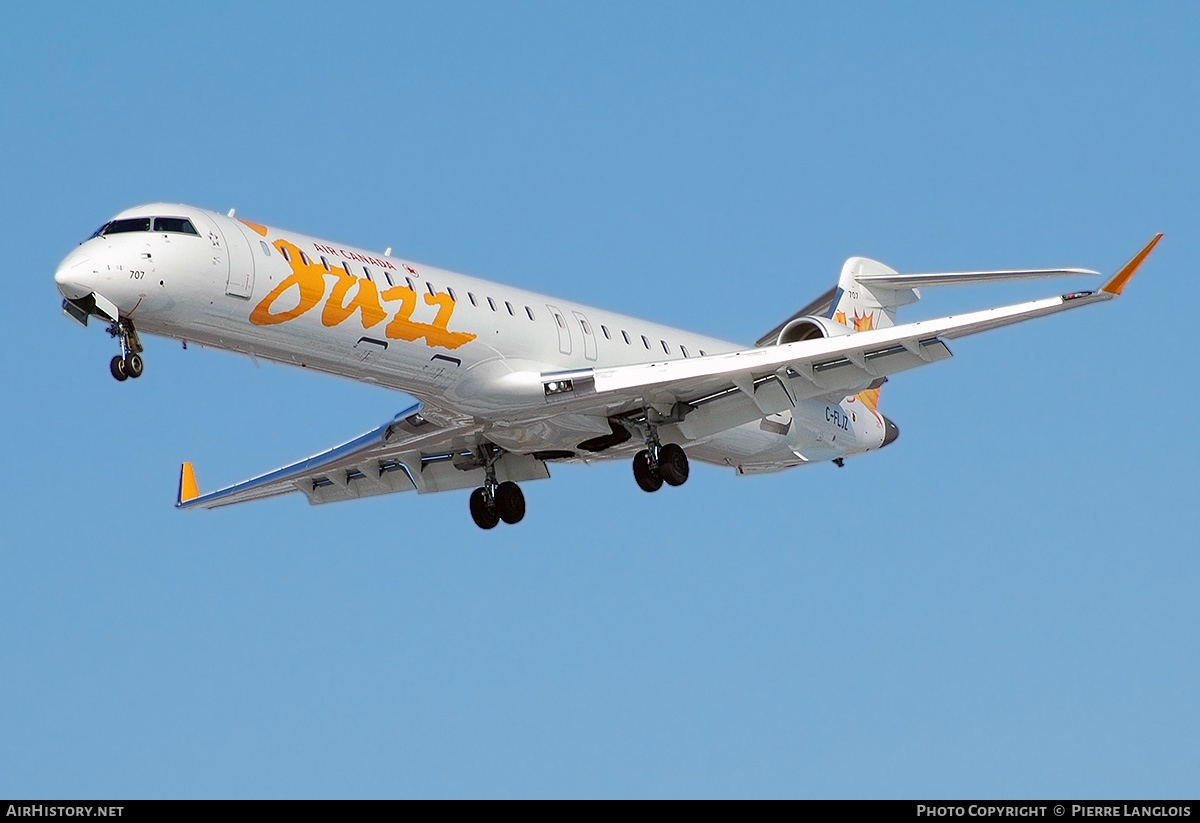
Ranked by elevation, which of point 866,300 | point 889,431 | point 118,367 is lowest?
point 118,367

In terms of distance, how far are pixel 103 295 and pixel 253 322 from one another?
194 cm

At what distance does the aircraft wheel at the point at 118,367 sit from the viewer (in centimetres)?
2012

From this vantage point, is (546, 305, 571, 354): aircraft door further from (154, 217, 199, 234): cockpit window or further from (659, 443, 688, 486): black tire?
(154, 217, 199, 234): cockpit window

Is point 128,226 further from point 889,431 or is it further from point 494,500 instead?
point 889,431

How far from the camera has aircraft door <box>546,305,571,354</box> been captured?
24094 millimetres

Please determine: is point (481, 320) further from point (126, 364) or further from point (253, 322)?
point (126, 364)

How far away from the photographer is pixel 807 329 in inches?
1031

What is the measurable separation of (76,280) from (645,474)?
8.99 m

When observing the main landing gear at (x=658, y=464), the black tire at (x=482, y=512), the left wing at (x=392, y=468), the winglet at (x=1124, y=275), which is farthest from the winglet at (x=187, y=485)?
the winglet at (x=1124, y=275)

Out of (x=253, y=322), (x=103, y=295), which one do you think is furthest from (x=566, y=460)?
(x=103, y=295)

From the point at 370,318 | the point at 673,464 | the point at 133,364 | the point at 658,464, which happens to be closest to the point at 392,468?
the point at 658,464

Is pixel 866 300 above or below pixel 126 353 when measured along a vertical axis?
above

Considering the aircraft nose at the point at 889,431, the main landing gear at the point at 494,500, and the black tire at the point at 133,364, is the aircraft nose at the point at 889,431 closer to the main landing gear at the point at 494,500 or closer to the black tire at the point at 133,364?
the main landing gear at the point at 494,500
